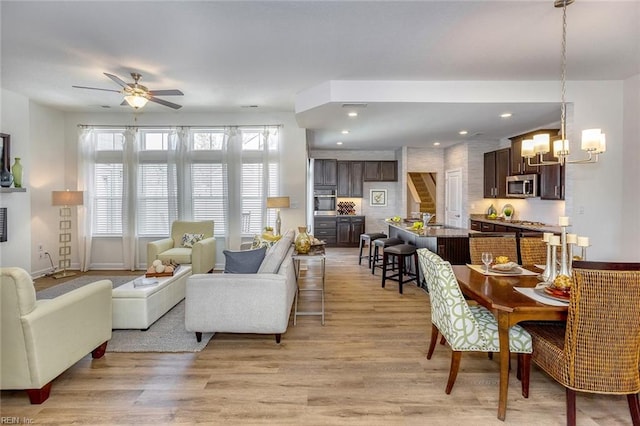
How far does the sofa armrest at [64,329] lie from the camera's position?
2088mm

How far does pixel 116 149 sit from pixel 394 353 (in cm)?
596

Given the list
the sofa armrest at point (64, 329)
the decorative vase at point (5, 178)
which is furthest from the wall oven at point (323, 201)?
the sofa armrest at point (64, 329)

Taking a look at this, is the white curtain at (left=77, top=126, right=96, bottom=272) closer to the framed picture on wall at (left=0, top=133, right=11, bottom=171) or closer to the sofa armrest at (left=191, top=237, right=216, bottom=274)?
the framed picture on wall at (left=0, top=133, right=11, bottom=171)

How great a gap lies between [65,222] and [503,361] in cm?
691

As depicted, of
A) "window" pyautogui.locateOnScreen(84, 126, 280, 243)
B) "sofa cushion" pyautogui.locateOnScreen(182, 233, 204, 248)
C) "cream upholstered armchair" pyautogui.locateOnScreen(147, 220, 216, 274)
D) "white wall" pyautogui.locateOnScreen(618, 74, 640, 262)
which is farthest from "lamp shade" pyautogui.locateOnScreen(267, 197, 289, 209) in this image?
"white wall" pyautogui.locateOnScreen(618, 74, 640, 262)

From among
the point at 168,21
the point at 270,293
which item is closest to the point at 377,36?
the point at 168,21

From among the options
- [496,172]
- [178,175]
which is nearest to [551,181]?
[496,172]

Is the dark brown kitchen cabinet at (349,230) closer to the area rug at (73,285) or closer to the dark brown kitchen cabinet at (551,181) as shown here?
the dark brown kitchen cabinet at (551,181)

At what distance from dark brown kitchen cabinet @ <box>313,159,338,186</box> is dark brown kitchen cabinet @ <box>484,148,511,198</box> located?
146 inches

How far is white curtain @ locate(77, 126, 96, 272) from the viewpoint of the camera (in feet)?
19.8

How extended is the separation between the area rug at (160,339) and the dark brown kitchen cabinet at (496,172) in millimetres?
6115

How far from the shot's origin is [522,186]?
6.03m

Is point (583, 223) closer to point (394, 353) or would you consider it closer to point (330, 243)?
point (394, 353)

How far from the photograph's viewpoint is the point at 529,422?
206 centimetres
